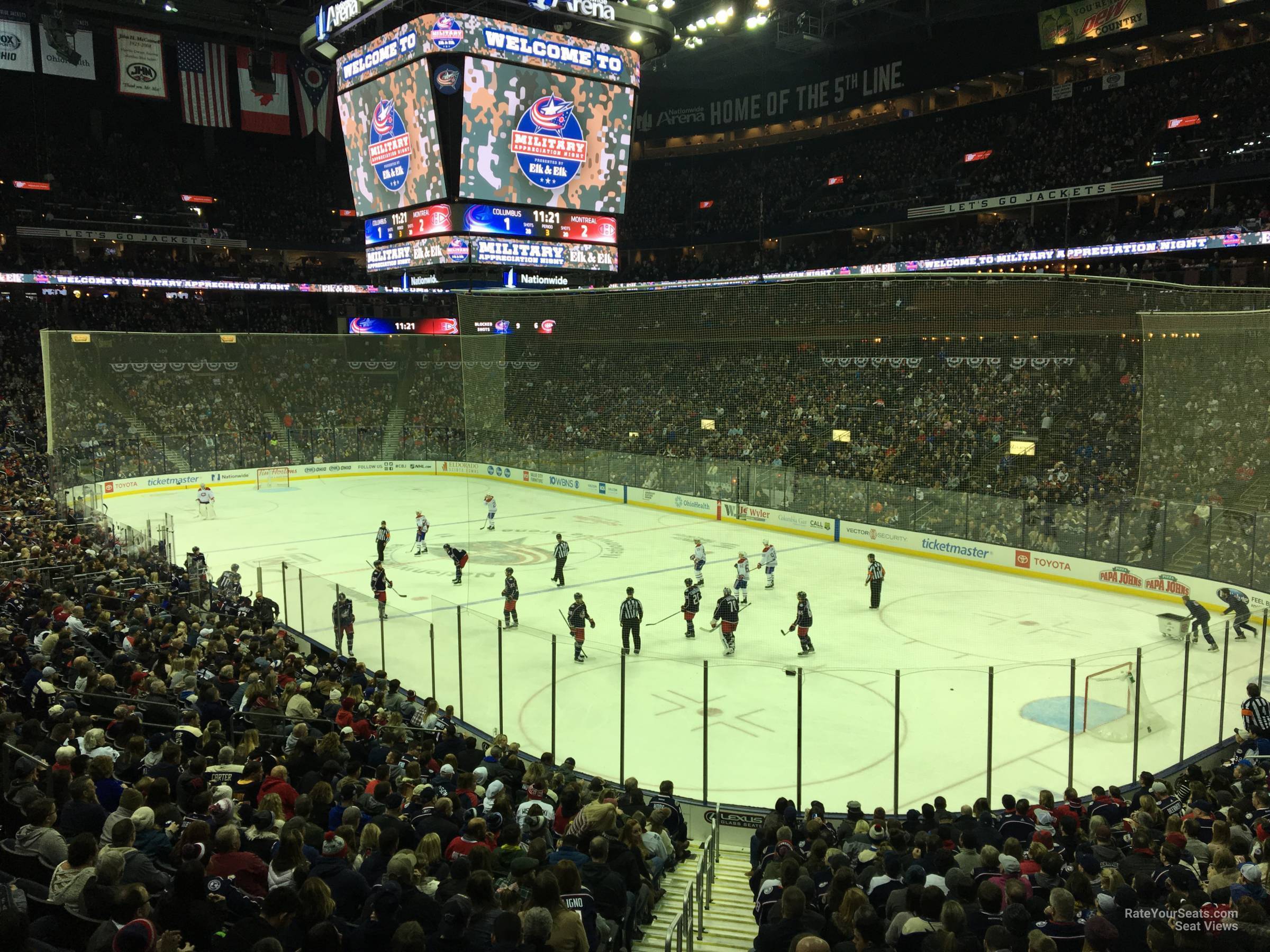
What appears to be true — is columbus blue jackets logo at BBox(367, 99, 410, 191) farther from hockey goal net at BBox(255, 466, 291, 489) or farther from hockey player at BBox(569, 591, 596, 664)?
hockey goal net at BBox(255, 466, 291, 489)

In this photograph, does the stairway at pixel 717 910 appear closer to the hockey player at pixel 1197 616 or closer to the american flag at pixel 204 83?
the hockey player at pixel 1197 616

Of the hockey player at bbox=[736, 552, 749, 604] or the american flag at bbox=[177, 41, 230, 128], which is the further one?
the american flag at bbox=[177, 41, 230, 128]

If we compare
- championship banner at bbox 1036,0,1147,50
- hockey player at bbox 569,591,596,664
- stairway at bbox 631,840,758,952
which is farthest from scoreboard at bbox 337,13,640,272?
championship banner at bbox 1036,0,1147,50

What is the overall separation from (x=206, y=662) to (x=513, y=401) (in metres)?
19.8

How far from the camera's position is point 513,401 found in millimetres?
29312

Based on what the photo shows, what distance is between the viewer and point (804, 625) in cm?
1484

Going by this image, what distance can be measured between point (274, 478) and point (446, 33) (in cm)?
2061

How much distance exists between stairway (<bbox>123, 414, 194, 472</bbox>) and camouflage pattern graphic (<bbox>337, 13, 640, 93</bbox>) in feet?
55.3

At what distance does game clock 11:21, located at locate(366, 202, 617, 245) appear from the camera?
65.7 feet

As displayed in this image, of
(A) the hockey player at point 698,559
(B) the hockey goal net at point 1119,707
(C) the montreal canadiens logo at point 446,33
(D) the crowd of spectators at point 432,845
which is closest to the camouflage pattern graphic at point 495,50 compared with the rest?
(C) the montreal canadiens logo at point 446,33

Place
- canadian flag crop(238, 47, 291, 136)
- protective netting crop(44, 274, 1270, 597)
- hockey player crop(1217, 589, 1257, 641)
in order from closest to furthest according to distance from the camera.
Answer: hockey player crop(1217, 589, 1257, 641) → protective netting crop(44, 274, 1270, 597) → canadian flag crop(238, 47, 291, 136)

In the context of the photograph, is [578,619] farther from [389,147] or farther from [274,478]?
[274,478]

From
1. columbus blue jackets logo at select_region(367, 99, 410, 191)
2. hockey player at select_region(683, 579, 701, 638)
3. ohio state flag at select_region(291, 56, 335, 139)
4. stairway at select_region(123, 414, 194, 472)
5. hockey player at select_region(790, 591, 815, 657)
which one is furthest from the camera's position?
ohio state flag at select_region(291, 56, 335, 139)

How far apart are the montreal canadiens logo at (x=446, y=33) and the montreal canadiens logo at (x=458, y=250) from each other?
12.7 feet
